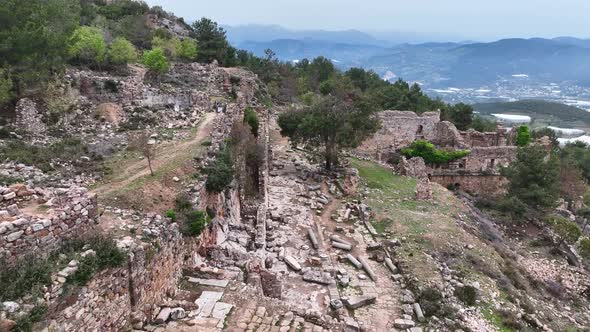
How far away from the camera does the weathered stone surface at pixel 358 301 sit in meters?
14.8

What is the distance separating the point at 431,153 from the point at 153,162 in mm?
26328

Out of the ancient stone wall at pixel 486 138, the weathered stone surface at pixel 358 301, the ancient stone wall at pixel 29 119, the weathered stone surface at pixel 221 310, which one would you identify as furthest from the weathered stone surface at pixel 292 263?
the ancient stone wall at pixel 486 138

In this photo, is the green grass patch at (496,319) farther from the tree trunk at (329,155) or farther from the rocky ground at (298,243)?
the tree trunk at (329,155)

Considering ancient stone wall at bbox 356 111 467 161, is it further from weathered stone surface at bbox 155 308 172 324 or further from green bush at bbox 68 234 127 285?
green bush at bbox 68 234 127 285

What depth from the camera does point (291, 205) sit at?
22578 mm

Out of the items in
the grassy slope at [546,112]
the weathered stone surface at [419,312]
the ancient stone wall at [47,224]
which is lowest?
the grassy slope at [546,112]

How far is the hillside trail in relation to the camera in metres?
13.8

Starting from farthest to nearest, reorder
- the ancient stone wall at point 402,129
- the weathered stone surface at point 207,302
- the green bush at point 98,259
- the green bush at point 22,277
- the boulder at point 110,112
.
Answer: the ancient stone wall at point 402,129 < the boulder at point 110,112 < the weathered stone surface at point 207,302 < the green bush at point 98,259 < the green bush at point 22,277

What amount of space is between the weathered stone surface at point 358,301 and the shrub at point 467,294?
10.4 feet

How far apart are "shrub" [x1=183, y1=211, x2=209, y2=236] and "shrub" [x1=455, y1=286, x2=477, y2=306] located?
9.72m

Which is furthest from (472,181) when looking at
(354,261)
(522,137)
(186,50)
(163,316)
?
(163,316)

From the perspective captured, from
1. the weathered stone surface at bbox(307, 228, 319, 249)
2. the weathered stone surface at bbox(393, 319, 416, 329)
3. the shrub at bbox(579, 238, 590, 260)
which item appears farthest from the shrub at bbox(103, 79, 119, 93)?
the shrub at bbox(579, 238, 590, 260)

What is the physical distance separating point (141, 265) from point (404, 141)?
3366 centimetres

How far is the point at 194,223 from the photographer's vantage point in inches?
495
